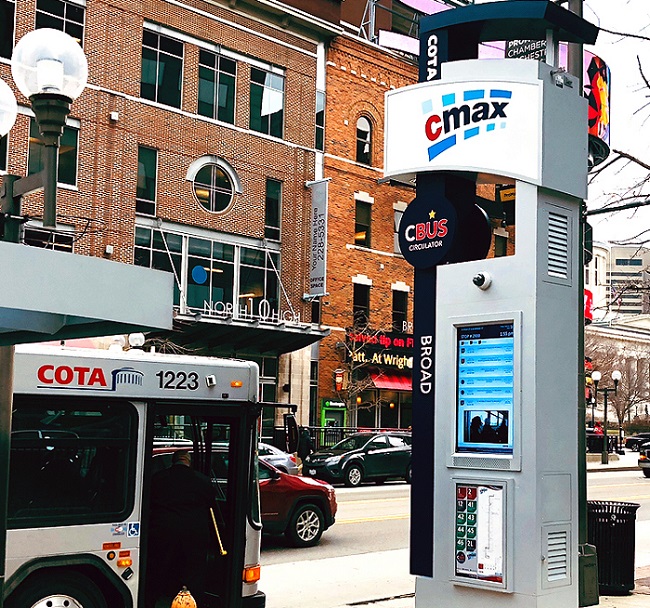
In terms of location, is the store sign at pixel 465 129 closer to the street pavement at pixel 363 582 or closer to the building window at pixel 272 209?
the street pavement at pixel 363 582

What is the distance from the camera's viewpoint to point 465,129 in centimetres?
844

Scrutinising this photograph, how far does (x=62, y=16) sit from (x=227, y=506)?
2427 centimetres

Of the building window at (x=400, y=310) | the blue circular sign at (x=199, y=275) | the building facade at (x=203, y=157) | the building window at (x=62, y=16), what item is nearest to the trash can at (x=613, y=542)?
the building facade at (x=203, y=157)

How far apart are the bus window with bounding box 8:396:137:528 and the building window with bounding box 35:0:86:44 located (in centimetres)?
2341

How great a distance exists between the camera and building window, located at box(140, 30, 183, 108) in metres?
32.0

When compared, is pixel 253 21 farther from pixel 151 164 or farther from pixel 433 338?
pixel 433 338

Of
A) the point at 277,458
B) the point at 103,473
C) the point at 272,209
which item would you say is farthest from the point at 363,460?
the point at 103,473

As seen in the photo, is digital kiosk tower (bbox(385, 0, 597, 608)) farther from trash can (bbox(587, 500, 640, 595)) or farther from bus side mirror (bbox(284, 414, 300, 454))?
trash can (bbox(587, 500, 640, 595))

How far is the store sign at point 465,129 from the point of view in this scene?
26.7 ft

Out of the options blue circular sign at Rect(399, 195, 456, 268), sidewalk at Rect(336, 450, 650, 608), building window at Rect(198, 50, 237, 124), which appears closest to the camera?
blue circular sign at Rect(399, 195, 456, 268)

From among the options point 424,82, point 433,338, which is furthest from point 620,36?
point 433,338

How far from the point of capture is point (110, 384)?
26.7ft

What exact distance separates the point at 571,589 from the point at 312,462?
19180 millimetres

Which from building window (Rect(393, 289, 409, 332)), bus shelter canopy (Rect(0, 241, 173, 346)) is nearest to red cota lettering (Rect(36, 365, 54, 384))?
bus shelter canopy (Rect(0, 241, 173, 346))
